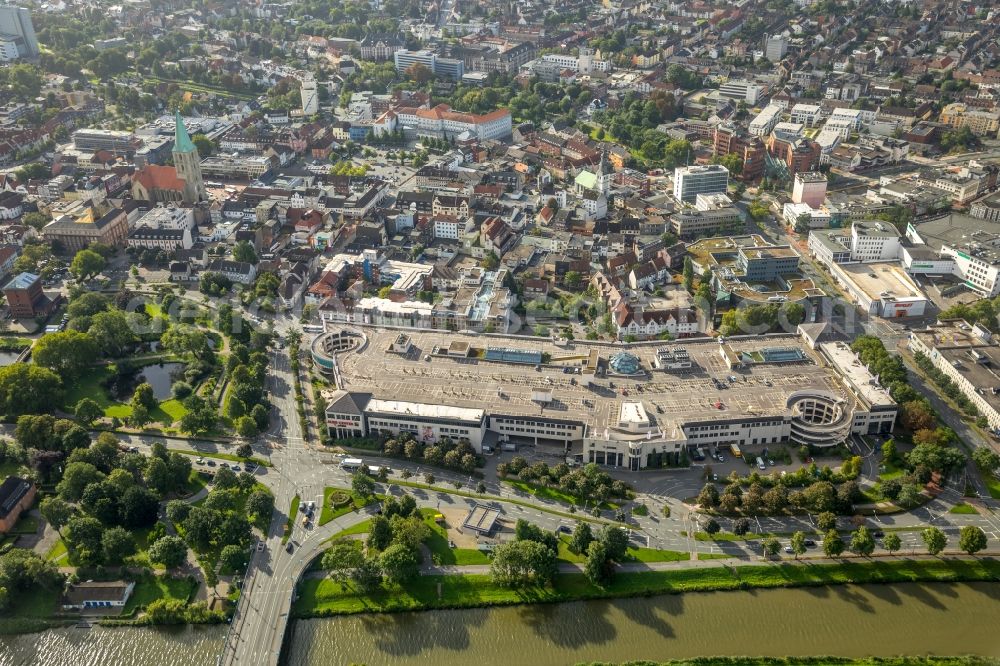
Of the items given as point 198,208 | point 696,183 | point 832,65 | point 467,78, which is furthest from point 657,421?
point 832,65

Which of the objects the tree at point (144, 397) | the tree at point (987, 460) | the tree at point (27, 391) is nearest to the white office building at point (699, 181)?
the tree at point (987, 460)

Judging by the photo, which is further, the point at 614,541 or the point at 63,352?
the point at 63,352

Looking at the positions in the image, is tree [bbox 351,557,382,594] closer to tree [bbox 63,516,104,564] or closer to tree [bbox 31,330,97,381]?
tree [bbox 63,516,104,564]

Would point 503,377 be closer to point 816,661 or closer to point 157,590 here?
point 157,590

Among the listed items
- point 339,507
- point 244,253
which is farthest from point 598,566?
point 244,253

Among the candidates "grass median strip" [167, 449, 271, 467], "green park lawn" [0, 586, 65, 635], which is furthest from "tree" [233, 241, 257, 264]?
"green park lawn" [0, 586, 65, 635]

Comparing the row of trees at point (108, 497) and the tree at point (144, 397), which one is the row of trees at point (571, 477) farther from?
the tree at point (144, 397)
